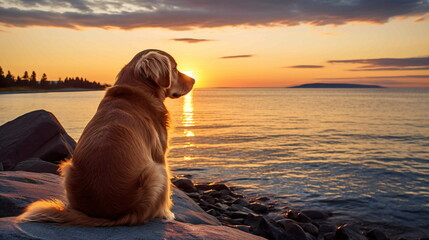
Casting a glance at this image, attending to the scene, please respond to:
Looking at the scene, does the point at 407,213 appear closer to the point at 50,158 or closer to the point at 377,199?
the point at 377,199

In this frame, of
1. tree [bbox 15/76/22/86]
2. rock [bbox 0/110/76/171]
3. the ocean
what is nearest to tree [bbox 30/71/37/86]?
tree [bbox 15/76/22/86]

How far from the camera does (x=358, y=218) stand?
997cm

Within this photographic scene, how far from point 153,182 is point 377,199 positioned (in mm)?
9992

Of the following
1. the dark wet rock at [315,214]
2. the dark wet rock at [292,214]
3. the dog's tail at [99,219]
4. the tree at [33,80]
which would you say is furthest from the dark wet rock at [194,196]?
the tree at [33,80]

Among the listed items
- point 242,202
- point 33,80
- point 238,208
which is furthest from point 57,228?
point 33,80

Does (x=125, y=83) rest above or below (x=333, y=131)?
above

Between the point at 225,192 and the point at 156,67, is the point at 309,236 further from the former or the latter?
the point at 156,67

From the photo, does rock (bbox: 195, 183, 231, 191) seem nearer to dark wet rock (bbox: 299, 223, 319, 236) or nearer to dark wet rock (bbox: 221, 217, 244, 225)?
dark wet rock (bbox: 221, 217, 244, 225)

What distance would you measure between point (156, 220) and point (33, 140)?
799 centimetres

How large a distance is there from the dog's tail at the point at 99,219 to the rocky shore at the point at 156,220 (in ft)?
0.31

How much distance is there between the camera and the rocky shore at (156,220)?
337 centimetres

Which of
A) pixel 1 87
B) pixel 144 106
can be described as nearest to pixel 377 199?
pixel 144 106

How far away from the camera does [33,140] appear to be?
10398 millimetres

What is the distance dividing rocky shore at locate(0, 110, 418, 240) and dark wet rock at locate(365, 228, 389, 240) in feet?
0.07
